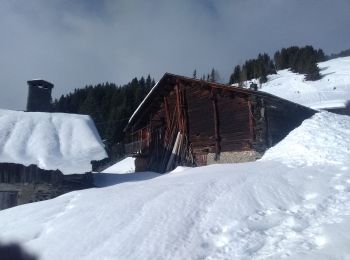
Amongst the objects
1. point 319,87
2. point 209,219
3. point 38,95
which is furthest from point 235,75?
point 209,219

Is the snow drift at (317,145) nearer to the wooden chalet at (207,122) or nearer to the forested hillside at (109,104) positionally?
the wooden chalet at (207,122)

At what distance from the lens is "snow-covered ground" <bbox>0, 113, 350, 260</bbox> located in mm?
7988

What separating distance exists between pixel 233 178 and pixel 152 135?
46.8ft

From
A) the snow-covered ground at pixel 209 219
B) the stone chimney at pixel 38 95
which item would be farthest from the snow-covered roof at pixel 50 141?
the snow-covered ground at pixel 209 219

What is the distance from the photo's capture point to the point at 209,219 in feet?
30.7

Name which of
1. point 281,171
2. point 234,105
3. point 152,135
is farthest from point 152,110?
point 281,171

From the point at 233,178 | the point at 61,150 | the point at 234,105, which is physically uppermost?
the point at 234,105

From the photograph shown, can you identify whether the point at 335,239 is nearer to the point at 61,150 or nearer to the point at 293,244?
the point at 293,244

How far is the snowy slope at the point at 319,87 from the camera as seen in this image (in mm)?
42559

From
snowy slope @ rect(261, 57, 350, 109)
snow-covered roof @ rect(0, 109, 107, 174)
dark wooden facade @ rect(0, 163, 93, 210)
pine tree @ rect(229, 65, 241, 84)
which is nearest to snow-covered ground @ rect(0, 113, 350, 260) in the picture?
snow-covered roof @ rect(0, 109, 107, 174)

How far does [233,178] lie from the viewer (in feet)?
39.9

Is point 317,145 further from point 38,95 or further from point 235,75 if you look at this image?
point 235,75

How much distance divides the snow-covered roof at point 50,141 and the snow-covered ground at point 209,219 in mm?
5521

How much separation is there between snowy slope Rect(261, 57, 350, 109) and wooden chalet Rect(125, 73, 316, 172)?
56.9ft
